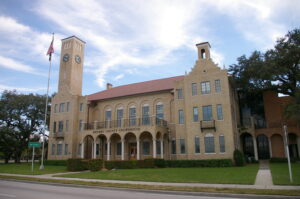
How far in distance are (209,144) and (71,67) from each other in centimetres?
2670

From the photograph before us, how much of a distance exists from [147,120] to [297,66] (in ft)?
69.9

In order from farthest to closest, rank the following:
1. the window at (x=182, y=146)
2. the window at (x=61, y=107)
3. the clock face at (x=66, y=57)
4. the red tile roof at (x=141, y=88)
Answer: the clock face at (x=66, y=57)
the window at (x=61, y=107)
the red tile roof at (x=141, y=88)
the window at (x=182, y=146)

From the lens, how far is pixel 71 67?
4156cm

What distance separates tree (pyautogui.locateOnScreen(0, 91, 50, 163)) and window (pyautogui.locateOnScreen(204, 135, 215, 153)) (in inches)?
1407

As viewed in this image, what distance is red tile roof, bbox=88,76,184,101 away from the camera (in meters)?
35.4

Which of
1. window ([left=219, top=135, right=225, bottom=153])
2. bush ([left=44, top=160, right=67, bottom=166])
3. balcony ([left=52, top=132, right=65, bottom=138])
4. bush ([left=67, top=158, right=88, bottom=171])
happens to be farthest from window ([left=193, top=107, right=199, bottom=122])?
balcony ([left=52, top=132, right=65, bottom=138])

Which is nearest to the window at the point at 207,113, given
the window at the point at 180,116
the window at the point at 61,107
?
the window at the point at 180,116

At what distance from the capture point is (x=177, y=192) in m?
11.4

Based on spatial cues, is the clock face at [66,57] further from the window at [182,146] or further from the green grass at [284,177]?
the green grass at [284,177]

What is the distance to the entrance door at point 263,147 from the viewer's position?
1422 inches

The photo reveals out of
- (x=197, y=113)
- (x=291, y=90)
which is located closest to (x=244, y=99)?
(x=291, y=90)

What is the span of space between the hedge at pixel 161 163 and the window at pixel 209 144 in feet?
6.69

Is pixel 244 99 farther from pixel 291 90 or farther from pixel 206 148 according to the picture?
pixel 206 148

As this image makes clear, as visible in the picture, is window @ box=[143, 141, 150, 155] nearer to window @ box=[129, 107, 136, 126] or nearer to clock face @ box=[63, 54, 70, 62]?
window @ box=[129, 107, 136, 126]
